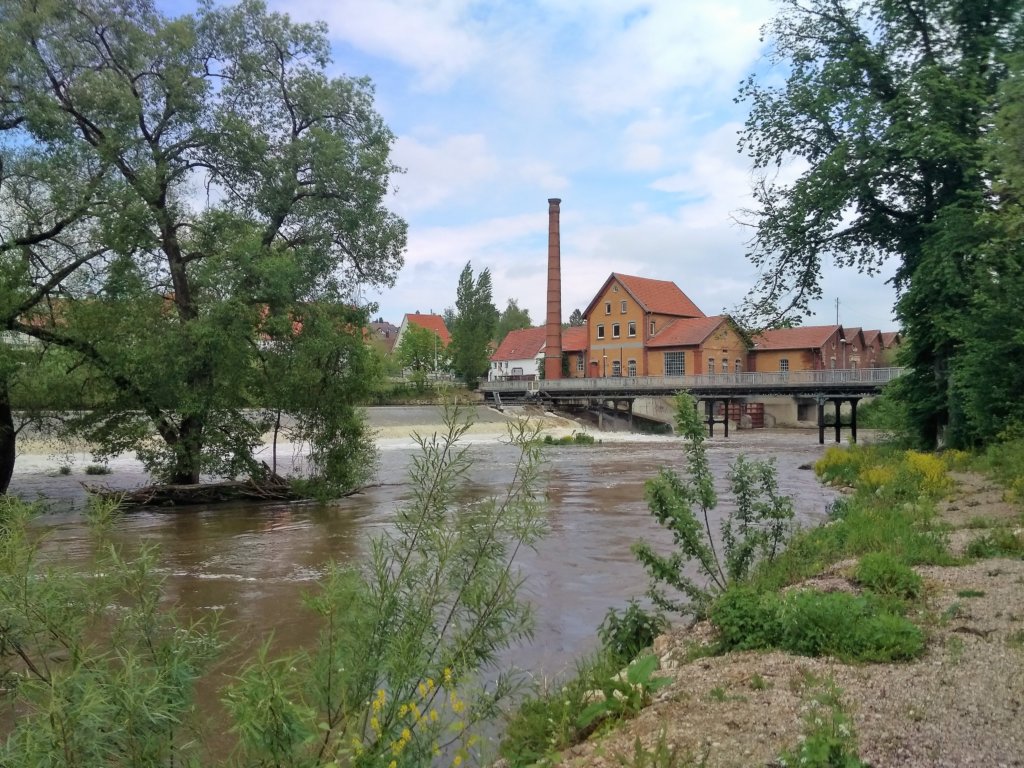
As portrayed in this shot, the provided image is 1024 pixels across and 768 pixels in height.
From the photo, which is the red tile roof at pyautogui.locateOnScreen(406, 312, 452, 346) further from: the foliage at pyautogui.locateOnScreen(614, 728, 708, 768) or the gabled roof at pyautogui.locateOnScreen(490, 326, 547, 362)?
the foliage at pyautogui.locateOnScreen(614, 728, 708, 768)

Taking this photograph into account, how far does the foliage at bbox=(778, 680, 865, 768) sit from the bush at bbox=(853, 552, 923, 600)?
2.63m

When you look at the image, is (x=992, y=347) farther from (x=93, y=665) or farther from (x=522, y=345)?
(x=522, y=345)

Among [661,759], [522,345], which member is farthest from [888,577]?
[522,345]

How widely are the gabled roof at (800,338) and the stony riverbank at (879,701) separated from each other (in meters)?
63.1

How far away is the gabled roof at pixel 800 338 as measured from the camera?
66188 mm

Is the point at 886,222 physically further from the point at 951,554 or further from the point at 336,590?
the point at 336,590

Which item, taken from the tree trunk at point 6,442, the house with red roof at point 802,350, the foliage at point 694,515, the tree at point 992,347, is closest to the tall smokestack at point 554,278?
the house with red roof at point 802,350

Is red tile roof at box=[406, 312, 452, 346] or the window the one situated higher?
red tile roof at box=[406, 312, 452, 346]

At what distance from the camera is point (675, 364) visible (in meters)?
66.7

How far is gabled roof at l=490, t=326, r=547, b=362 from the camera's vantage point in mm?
86250

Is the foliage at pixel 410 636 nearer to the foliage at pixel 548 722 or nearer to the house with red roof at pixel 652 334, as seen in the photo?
the foliage at pixel 548 722

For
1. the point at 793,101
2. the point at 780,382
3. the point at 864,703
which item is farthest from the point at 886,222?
the point at 780,382

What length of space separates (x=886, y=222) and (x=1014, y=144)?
51.9 feet

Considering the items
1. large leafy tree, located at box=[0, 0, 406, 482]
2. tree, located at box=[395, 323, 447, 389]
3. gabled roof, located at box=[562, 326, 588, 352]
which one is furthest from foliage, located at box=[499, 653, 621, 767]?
tree, located at box=[395, 323, 447, 389]
